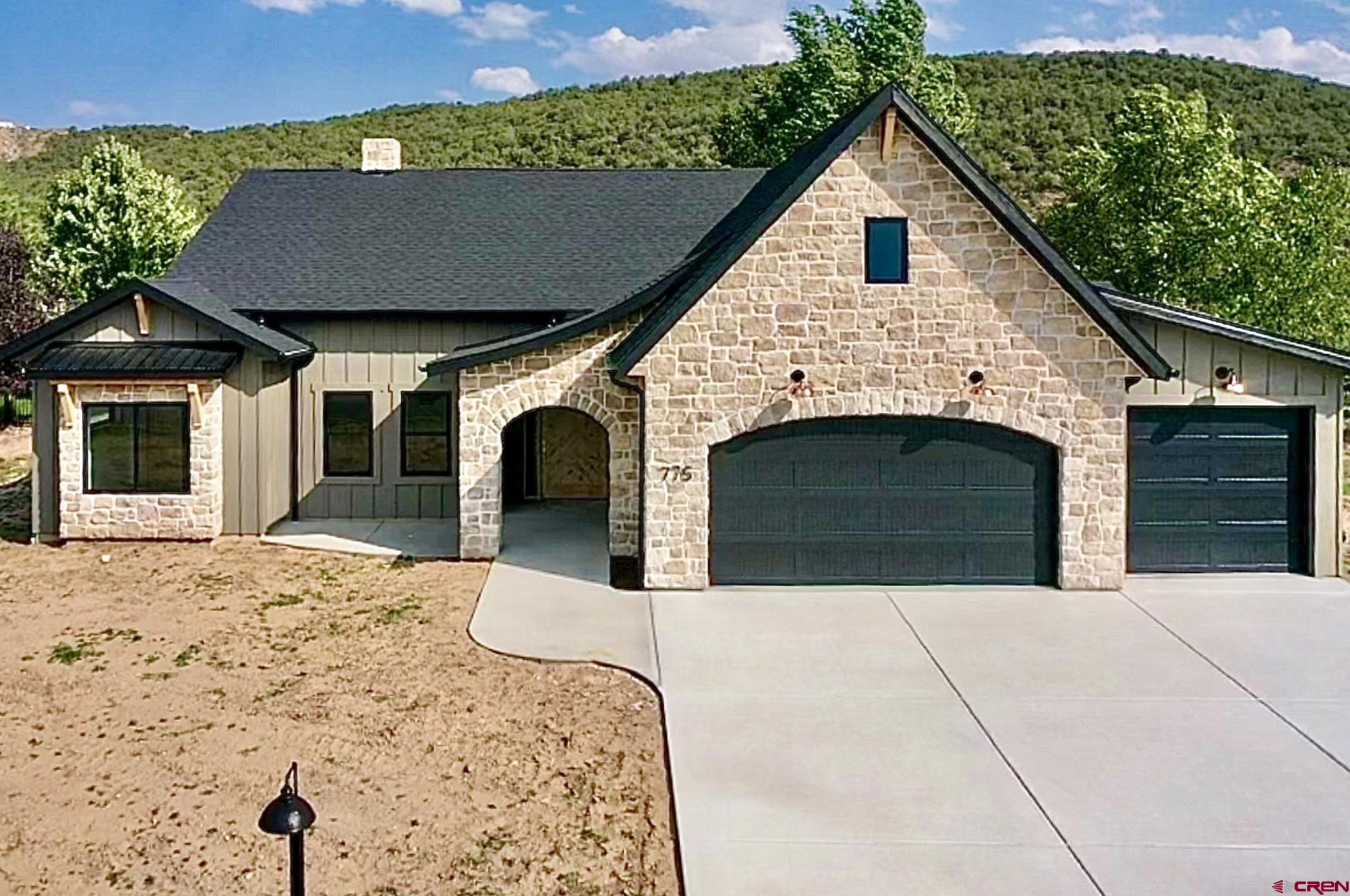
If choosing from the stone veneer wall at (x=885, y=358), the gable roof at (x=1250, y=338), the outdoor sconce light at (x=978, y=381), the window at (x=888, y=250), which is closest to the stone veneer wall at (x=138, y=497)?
the stone veneer wall at (x=885, y=358)

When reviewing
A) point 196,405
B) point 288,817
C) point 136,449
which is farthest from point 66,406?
point 288,817

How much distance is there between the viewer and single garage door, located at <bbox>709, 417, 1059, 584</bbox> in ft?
43.8

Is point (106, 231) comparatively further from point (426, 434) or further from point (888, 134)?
point (888, 134)

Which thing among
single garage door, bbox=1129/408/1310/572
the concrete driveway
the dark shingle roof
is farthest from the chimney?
single garage door, bbox=1129/408/1310/572

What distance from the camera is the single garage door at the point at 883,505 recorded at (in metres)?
13.4

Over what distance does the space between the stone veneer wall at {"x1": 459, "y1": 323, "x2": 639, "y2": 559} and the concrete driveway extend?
6.41 ft

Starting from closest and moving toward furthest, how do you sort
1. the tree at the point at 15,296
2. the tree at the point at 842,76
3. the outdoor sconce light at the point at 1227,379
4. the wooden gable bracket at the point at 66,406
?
the outdoor sconce light at the point at 1227,379 < the wooden gable bracket at the point at 66,406 < the tree at the point at 15,296 < the tree at the point at 842,76

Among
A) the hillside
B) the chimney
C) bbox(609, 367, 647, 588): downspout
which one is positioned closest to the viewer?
bbox(609, 367, 647, 588): downspout

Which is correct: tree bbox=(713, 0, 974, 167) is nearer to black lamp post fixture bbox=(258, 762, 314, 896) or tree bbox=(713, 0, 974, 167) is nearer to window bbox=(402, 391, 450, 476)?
window bbox=(402, 391, 450, 476)

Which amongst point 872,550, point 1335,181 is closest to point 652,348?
point 872,550

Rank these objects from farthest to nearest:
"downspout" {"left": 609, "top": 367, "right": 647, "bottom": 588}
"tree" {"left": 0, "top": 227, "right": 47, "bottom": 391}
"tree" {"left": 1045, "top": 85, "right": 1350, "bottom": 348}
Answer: "tree" {"left": 0, "top": 227, "right": 47, "bottom": 391}
"tree" {"left": 1045, "top": 85, "right": 1350, "bottom": 348}
"downspout" {"left": 609, "top": 367, "right": 647, "bottom": 588}

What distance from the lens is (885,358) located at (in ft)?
43.0

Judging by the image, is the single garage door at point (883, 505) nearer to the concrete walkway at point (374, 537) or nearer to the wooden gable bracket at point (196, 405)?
the concrete walkway at point (374, 537)

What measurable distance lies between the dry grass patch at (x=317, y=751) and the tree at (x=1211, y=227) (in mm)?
16499
